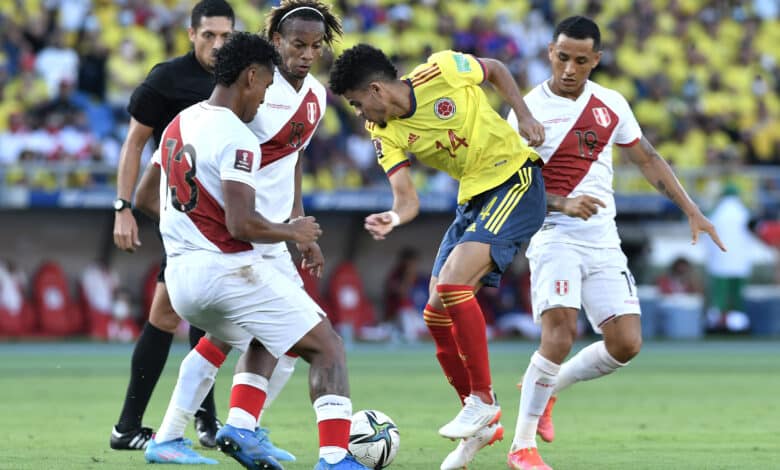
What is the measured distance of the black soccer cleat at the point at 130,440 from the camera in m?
8.07

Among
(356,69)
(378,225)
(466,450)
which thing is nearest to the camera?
(378,225)

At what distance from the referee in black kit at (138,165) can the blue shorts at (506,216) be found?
6.01 feet

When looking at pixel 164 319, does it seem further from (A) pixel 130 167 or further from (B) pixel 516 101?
(B) pixel 516 101

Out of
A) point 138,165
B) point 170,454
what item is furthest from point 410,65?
point 170,454

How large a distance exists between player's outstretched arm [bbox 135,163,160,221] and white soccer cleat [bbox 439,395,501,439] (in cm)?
236

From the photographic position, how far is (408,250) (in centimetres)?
2103

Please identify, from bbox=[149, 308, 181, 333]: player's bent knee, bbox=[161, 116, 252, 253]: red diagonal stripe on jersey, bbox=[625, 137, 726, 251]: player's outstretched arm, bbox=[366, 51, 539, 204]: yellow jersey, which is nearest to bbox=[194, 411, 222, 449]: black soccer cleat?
bbox=[149, 308, 181, 333]: player's bent knee

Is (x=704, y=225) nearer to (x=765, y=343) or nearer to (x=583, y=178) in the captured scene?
(x=583, y=178)

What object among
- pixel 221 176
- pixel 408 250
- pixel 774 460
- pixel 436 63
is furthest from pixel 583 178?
pixel 408 250

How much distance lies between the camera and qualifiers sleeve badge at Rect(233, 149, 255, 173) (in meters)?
6.36

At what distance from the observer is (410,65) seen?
74.5ft

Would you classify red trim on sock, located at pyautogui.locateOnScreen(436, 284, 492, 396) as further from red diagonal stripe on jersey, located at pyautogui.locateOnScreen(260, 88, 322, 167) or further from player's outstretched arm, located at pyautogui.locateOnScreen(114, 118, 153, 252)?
player's outstretched arm, located at pyautogui.locateOnScreen(114, 118, 153, 252)

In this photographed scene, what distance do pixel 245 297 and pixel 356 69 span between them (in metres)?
1.47

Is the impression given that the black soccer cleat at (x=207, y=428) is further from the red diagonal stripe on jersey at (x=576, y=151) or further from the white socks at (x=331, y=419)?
the red diagonal stripe on jersey at (x=576, y=151)
